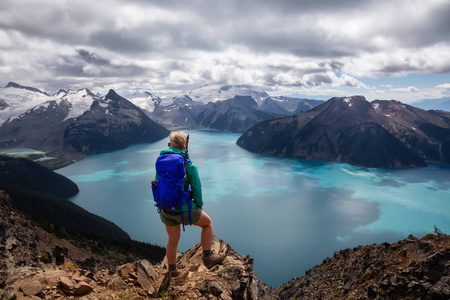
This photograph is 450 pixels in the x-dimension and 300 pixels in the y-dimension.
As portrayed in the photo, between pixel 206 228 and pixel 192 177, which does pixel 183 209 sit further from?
pixel 206 228

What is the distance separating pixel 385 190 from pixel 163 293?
161339 millimetres

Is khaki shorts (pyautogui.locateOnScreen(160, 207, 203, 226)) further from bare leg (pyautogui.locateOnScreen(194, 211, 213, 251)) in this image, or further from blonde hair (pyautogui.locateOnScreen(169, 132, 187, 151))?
blonde hair (pyautogui.locateOnScreen(169, 132, 187, 151))

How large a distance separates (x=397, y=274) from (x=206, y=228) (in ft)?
33.5

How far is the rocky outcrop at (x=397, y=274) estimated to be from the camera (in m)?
11.4

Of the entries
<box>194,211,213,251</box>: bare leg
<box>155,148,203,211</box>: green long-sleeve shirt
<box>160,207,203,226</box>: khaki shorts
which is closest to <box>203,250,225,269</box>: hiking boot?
<box>194,211,213,251</box>: bare leg

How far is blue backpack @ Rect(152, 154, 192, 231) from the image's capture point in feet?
26.3

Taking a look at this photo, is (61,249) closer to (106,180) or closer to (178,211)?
(178,211)

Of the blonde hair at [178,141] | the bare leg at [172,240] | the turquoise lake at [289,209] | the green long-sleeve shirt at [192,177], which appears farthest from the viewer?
the turquoise lake at [289,209]

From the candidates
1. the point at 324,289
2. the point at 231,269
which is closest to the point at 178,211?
the point at 231,269

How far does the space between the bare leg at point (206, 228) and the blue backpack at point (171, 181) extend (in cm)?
147

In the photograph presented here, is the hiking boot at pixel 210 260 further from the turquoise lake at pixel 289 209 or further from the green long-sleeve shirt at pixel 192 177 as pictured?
the turquoise lake at pixel 289 209

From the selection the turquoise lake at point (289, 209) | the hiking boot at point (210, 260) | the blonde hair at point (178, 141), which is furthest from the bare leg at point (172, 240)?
the turquoise lake at point (289, 209)

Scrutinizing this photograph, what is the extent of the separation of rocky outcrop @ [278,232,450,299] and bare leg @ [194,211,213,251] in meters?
8.92

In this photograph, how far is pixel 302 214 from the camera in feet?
355
